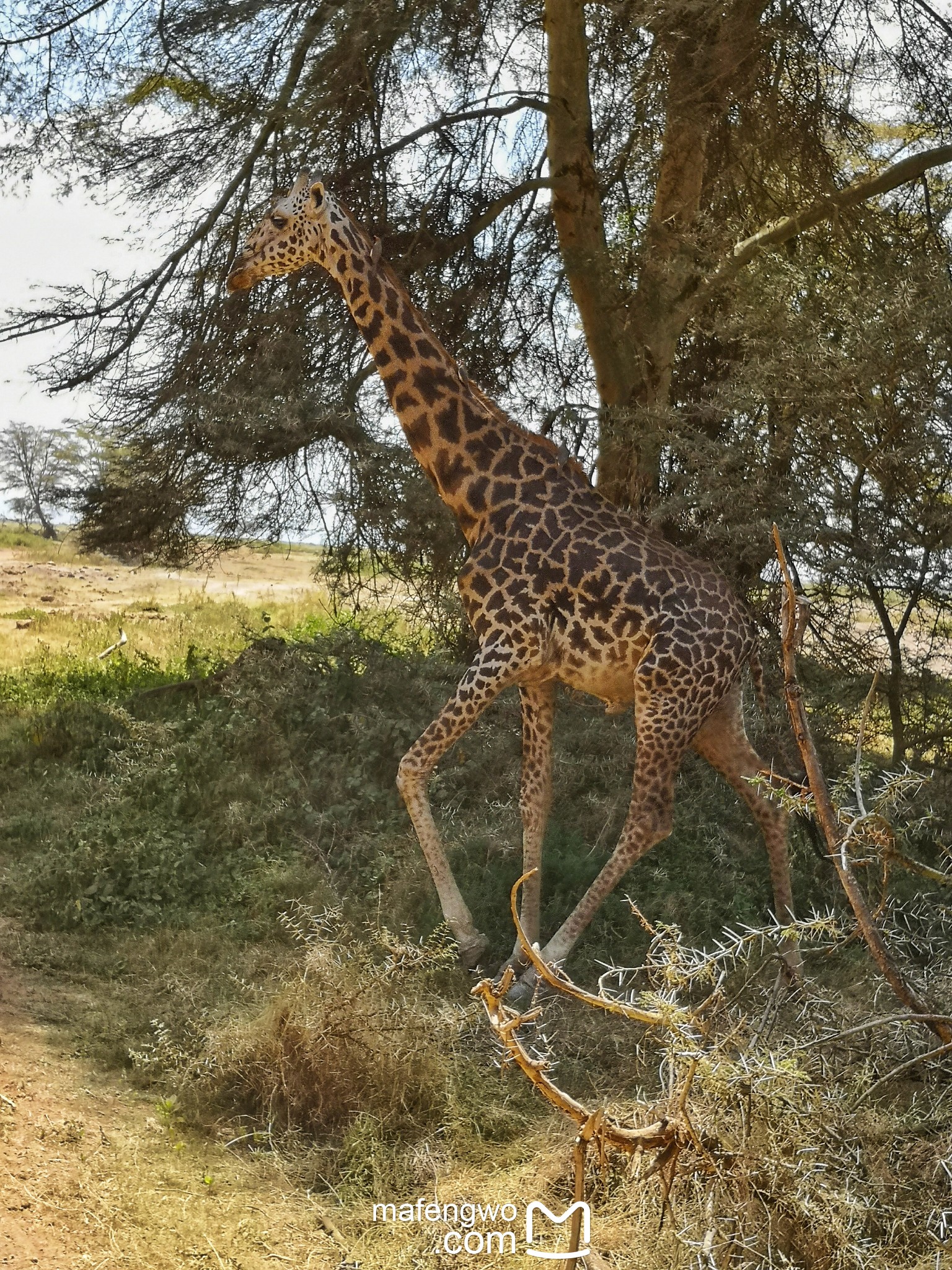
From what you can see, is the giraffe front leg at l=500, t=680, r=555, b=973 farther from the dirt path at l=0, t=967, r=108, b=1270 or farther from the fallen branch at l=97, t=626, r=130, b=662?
the fallen branch at l=97, t=626, r=130, b=662

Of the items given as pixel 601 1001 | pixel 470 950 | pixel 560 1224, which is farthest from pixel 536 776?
pixel 601 1001

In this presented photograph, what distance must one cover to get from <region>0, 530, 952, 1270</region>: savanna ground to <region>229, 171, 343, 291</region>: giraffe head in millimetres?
3088

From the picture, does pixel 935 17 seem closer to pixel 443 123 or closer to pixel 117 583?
pixel 443 123

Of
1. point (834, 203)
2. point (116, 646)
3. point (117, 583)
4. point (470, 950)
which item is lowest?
point (470, 950)

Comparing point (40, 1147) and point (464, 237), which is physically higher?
point (464, 237)

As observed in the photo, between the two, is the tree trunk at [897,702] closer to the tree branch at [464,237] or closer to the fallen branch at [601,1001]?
the tree branch at [464,237]

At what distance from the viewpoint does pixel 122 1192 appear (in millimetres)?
4164

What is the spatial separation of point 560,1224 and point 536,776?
257cm

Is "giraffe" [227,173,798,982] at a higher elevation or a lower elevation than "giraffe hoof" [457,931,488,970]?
higher

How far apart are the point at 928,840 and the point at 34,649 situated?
25.8 ft

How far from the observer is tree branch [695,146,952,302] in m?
8.09

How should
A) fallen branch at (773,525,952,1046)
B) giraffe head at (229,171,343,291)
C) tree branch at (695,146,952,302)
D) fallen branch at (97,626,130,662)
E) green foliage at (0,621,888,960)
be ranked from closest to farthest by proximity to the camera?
fallen branch at (773,525,952,1046)
giraffe head at (229,171,343,291)
green foliage at (0,621,888,960)
tree branch at (695,146,952,302)
fallen branch at (97,626,130,662)

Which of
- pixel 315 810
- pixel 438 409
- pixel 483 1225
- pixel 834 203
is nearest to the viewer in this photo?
pixel 483 1225

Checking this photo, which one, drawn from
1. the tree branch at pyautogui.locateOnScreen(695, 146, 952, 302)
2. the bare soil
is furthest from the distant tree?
the tree branch at pyautogui.locateOnScreen(695, 146, 952, 302)
